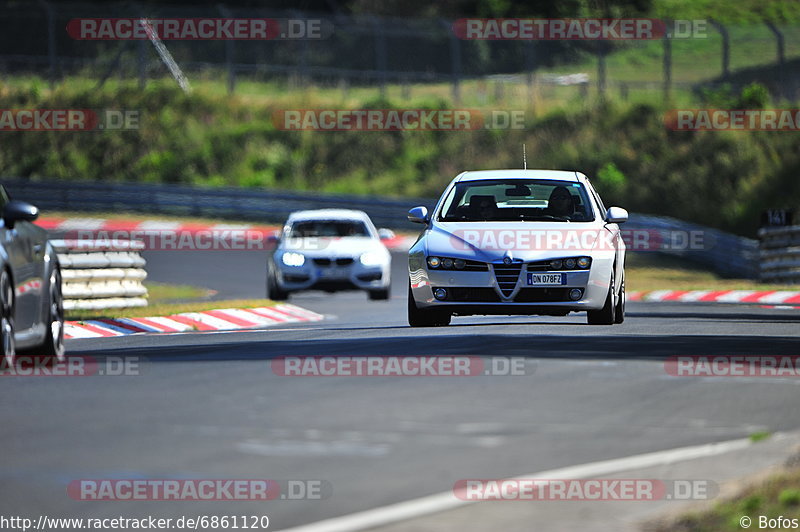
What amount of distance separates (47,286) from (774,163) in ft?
107

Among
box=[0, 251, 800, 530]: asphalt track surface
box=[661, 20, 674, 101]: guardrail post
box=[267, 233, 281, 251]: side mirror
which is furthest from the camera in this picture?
box=[661, 20, 674, 101]: guardrail post

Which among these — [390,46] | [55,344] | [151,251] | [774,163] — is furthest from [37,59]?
[55,344]

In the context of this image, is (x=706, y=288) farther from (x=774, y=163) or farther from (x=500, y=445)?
(x=500, y=445)

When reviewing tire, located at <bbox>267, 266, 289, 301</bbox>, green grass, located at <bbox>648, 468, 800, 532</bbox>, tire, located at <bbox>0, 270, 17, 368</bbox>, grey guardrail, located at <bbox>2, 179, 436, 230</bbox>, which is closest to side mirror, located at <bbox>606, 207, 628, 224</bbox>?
tire, located at <bbox>0, 270, 17, 368</bbox>

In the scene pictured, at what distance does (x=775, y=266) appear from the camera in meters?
30.3

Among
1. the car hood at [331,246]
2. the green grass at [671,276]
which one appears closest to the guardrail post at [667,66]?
the green grass at [671,276]

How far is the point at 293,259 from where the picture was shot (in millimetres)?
23141

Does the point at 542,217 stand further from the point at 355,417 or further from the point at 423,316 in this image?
the point at 355,417

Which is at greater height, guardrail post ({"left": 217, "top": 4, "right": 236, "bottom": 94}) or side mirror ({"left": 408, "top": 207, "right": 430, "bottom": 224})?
guardrail post ({"left": 217, "top": 4, "right": 236, "bottom": 94})

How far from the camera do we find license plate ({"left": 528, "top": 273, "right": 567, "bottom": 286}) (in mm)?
14992

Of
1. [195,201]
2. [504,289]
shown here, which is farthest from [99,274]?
[195,201]

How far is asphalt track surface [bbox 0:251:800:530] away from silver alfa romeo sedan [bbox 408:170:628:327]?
0.35 metres

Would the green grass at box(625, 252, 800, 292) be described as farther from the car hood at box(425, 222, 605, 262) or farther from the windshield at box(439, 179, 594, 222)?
the car hood at box(425, 222, 605, 262)

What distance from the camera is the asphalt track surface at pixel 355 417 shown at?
25.3 ft
